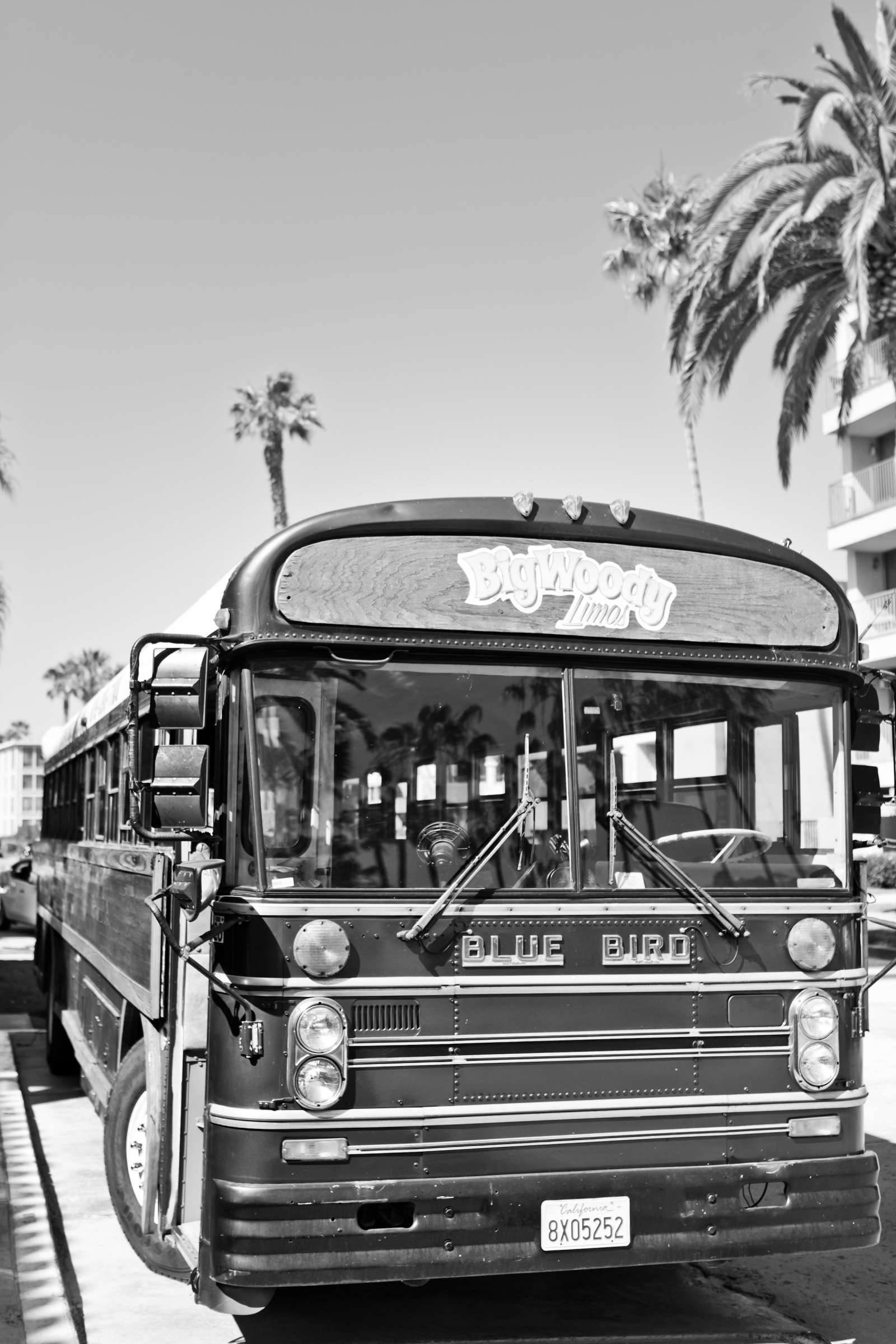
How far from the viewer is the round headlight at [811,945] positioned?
5414 mm

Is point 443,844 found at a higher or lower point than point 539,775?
lower

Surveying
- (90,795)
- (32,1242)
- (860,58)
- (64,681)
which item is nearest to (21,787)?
(64,681)

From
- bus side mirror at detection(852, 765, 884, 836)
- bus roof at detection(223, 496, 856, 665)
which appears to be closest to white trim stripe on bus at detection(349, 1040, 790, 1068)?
bus side mirror at detection(852, 765, 884, 836)

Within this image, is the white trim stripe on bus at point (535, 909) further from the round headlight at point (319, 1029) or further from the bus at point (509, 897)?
the round headlight at point (319, 1029)

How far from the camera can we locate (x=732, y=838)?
558 centimetres

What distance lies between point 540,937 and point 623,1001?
391mm

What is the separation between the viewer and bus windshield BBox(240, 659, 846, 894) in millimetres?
5004

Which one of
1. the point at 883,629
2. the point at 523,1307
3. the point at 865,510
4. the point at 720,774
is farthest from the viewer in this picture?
the point at 865,510

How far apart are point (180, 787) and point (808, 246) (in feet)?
48.4

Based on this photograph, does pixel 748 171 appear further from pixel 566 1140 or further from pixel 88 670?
pixel 88 670

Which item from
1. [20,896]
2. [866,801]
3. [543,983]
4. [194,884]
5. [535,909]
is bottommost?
[20,896]

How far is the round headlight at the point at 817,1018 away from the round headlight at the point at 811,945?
0.12m

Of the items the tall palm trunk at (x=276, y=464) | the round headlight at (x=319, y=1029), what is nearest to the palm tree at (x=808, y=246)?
the round headlight at (x=319, y=1029)

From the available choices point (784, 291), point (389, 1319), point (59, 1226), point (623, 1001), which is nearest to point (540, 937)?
point (623, 1001)
